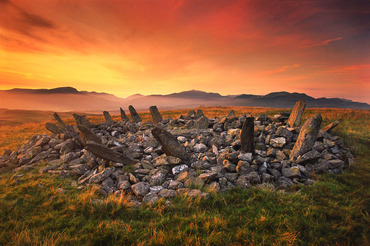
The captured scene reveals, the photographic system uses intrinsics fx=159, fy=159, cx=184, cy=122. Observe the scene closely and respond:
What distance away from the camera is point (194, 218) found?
13.9ft

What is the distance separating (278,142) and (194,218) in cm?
671

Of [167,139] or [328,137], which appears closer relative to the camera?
[167,139]

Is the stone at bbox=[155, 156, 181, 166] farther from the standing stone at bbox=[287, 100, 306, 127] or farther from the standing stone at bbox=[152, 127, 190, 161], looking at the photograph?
the standing stone at bbox=[287, 100, 306, 127]

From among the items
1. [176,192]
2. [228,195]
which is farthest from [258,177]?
[176,192]

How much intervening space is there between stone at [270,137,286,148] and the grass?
267 cm

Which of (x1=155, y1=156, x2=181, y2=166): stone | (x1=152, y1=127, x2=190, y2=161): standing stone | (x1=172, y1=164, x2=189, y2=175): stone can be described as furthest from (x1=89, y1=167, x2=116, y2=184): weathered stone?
(x1=172, y1=164, x2=189, y2=175): stone

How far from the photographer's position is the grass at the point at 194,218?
3643mm

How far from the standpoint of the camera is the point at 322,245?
146 inches

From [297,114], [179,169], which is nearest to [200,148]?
[179,169]

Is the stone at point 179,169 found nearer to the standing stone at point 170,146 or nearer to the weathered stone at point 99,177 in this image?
the standing stone at point 170,146

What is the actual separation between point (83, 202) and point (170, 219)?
2.67 metres

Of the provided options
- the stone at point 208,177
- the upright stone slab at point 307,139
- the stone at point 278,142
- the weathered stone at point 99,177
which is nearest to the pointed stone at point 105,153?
the weathered stone at point 99,177

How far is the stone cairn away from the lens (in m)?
6.10

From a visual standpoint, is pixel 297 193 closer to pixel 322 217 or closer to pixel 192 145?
pixel 322 217
